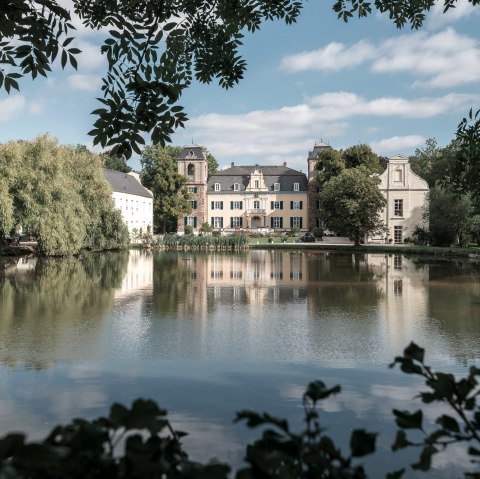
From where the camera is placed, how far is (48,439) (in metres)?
1.41

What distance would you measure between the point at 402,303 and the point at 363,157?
1769 inches

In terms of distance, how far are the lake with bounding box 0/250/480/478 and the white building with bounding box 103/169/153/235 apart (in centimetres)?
3892

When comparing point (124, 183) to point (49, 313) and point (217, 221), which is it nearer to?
point (217, 221)

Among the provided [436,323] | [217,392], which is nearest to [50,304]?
[217,392]

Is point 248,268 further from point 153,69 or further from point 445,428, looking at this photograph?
point 445,428

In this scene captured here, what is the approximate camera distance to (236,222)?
71.0 meters

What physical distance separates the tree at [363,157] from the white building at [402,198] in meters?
3.73

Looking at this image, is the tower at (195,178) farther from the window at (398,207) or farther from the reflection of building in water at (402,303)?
the reflection of building in water at (402,303)

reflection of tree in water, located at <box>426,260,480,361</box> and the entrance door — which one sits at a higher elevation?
the entrance door

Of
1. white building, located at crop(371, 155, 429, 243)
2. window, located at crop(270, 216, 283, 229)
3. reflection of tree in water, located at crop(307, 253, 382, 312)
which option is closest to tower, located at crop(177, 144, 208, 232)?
window, located at crop(270, 216, 283, 229)

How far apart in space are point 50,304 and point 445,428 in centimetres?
1411

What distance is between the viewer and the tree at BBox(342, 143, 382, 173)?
2266 inches

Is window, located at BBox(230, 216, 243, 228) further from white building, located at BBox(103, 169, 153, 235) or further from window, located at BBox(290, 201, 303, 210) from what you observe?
white building, located at BBox(103, 169, 153, 235)

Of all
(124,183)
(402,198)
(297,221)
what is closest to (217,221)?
(297,221)
